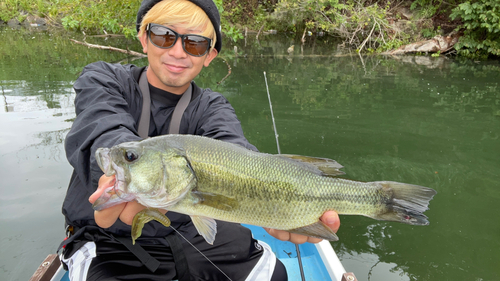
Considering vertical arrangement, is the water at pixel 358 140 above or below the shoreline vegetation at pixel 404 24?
below

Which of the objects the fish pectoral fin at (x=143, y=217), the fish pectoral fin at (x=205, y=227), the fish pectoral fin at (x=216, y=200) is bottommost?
the fish pectoral fin at (x=205, y=227)

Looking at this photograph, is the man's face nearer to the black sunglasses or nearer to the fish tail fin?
the black sunglasses

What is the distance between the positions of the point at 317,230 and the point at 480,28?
2065 centimetres

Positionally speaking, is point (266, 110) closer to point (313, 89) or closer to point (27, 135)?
point (313, 89)

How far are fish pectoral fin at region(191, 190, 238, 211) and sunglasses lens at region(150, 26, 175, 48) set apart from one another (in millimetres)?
1291

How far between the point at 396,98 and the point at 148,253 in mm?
9633

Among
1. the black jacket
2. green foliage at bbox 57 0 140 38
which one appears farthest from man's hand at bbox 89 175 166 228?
green foliage at bbox 57 0 140 38

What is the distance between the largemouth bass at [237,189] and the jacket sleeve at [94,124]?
0.82 feet

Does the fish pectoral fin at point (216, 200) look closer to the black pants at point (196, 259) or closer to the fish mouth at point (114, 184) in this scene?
the fish mouth at point (114, 184)

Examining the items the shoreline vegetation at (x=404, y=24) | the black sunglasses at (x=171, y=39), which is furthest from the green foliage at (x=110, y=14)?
the black sunglasses at (x=171, y=39)

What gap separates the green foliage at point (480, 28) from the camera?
52.5 feet

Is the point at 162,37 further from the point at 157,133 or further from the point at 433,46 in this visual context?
the point at 433,46

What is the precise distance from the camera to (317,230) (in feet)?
5.94

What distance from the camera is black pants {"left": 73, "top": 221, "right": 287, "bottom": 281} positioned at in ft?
6.90
